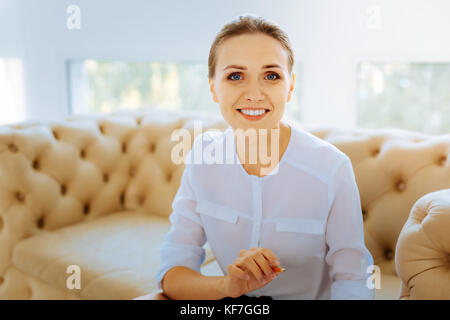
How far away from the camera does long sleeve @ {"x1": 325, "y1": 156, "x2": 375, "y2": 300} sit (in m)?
0.71

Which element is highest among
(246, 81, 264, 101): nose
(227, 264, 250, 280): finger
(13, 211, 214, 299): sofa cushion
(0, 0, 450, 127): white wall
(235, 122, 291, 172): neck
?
(0, 0, 450, 127): white wall

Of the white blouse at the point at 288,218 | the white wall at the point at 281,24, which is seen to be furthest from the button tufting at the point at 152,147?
the white blouse at the point at 288,218

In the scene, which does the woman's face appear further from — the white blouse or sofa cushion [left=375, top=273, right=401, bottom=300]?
sofa cushion [left=375, top=273, right=401, bottom=300]

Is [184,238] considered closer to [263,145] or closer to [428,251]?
[263,145]

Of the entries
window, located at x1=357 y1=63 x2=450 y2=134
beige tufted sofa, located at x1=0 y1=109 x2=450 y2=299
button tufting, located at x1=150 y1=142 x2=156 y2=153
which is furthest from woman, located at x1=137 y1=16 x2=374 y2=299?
window, located at x1=357 y1=63 x2=450 y2=134

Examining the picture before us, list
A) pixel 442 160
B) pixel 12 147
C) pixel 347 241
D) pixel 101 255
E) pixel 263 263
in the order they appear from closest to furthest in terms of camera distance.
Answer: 1. pixel 263 263
2. pixel 347 241
3. pixel 442 160
4. pixel 101 255
5. pixel 12 147

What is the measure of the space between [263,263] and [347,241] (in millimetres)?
196

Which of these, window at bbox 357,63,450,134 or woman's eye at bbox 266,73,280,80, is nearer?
woman's eye at bbox 266,73,280,80

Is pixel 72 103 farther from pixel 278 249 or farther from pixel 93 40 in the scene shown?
pixel 278 249

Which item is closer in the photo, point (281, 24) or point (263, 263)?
point (263, 263)

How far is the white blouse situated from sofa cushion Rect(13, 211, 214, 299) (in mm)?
355

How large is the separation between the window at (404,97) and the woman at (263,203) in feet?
3.27

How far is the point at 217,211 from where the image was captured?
0.81m

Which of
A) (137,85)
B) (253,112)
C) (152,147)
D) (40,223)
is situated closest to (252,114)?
(253,112)
